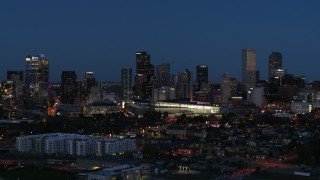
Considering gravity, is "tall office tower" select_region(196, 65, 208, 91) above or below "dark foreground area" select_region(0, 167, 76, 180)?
above

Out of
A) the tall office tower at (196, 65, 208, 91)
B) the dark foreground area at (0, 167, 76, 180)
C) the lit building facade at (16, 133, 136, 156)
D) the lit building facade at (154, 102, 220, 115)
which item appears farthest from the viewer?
the tall office tower at (196, 65, 208, 91)

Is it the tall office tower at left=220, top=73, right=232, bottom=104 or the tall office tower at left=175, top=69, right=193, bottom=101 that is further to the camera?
the tall office tower at left=175, top=69, right=193, bottom=101

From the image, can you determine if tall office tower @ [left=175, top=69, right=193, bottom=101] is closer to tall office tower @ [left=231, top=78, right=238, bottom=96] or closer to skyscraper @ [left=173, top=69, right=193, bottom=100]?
skyscraper @ [left=173, top=69, right=193, bottom=100]

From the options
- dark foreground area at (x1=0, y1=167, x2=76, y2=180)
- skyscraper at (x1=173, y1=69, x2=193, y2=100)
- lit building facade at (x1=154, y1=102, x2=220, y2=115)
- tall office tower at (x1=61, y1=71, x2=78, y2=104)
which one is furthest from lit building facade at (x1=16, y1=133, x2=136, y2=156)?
skyscraper at (x1=173, y1=69, x2=193, y2=100)

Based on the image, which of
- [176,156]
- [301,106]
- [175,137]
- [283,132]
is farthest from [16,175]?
[301,106]

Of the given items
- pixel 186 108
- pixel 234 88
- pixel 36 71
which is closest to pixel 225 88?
pixel 234 88

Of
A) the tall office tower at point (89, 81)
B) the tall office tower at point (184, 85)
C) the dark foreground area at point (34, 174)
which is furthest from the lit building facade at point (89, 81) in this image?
the dark foreground area at point (34, 174)

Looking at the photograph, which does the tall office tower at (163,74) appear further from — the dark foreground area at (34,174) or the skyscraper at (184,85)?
the dark foreground area at (34,174)
